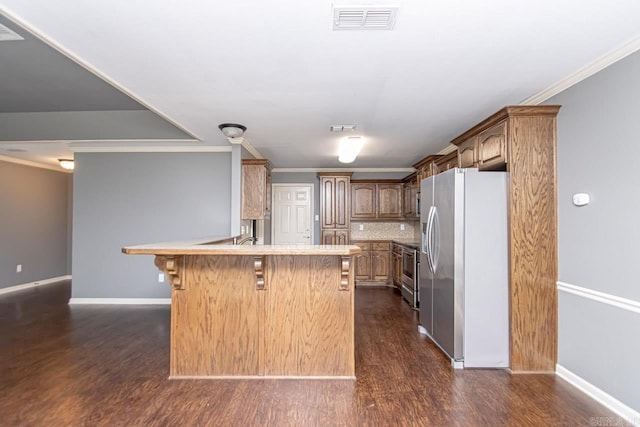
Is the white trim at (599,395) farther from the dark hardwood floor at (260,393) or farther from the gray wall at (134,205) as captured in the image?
the gray wall at (134,205)

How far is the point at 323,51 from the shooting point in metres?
2.19

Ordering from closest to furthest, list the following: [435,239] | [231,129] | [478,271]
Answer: [478,271]
[435,239]
[231,129]

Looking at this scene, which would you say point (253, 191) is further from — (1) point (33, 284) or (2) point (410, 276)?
(1) point (33, 284)

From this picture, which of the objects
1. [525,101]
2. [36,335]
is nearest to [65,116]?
[36,335]

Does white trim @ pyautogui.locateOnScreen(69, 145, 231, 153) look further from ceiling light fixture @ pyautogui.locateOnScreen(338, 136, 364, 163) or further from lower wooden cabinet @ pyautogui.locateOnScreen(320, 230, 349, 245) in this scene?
lower wooden cabinet @ pyautogui.locateOnScreen(320, 230, 349, 245)

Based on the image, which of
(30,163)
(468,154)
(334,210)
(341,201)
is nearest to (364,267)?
(334,210)

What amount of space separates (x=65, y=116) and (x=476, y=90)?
5.20m

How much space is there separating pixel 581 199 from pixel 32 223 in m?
8.33

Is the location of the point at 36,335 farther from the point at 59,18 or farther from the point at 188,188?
the point at 59,18

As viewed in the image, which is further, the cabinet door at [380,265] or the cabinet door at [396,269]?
the cabinet door at [380,265]

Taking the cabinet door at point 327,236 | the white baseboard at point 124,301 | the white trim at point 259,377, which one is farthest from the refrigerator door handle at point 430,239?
the white baseboard at point 124,301

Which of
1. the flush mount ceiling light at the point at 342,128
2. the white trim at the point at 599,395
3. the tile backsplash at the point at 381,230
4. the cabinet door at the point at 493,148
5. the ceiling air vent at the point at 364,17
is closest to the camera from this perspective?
the ceiling air vent at the point at 364,17

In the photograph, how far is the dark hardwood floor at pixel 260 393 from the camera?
214cm

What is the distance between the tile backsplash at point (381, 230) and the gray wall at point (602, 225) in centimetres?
424
